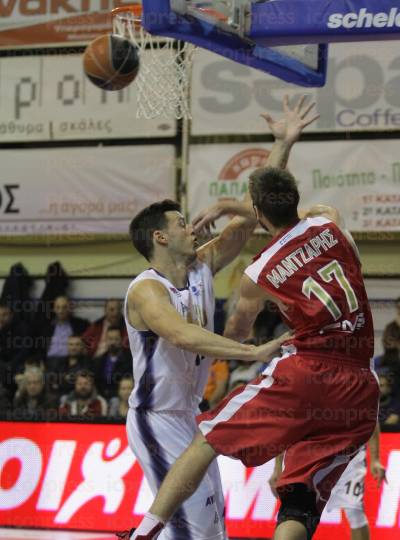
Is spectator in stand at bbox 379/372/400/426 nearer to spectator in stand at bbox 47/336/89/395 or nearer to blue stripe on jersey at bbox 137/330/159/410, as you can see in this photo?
spectator in stand at bbox 47/336/89/395

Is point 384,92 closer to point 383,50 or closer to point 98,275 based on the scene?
point 383,50

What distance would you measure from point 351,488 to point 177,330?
A: 8.72 feet

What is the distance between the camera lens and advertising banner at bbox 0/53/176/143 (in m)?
12.1

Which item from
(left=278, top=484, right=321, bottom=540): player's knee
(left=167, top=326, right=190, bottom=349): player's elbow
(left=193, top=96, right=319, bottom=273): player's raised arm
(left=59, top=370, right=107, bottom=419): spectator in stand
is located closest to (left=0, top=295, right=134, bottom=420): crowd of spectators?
(left=59, top=370, right=107, bottom=419): spectator in stand

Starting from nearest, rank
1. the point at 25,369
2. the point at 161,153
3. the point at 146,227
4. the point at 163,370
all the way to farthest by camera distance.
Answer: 1. the point at 163,370
2. the point at 146,227
3. the point at 25,369
4. the point at 161,153

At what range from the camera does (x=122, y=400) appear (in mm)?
9742

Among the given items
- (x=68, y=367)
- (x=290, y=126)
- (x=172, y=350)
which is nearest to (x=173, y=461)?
(x=172, y=350)

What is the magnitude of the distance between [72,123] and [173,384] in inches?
301

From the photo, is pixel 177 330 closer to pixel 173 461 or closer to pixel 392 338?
pixel 173 461

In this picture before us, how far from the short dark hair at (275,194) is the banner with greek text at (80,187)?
700 centimetres

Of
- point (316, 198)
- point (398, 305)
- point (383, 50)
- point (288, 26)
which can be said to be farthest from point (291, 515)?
point (383, 50)

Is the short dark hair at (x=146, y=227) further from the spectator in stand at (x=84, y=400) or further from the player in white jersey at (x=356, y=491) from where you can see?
the spectator in stand at (x=84, y=400)

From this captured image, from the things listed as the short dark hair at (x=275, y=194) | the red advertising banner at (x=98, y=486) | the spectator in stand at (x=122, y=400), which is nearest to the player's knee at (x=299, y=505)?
the short dark hair at (x=275, y=194)

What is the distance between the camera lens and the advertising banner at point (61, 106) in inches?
475
